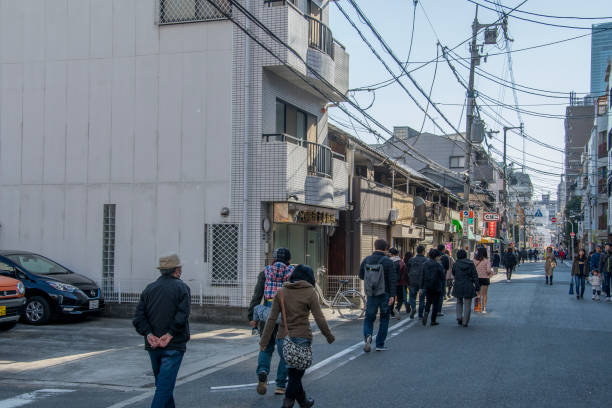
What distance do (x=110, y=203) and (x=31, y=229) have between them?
97.4 inches

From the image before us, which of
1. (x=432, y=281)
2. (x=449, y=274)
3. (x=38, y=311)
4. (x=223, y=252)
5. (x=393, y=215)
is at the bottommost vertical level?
(x=38, y=311)

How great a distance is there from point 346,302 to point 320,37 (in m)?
7.46

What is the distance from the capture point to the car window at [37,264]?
14.8m

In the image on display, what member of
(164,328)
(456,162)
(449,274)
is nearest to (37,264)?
(164,328)

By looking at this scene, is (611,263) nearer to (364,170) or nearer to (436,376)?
(364,170)

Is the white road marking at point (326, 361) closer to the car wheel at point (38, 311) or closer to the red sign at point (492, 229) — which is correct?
the car wheel at point (38, 311)

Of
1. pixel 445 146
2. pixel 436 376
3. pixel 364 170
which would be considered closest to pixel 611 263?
pixel 364 170

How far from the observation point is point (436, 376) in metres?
8.50

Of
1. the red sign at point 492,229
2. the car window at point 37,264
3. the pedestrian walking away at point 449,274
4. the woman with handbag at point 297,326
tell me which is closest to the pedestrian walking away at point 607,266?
the pedestrian walking away at point 449,274

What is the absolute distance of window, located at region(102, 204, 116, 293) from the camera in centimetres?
1642

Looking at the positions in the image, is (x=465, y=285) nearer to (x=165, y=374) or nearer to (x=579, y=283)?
(x=165, y=374)

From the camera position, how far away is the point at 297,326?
650 cm

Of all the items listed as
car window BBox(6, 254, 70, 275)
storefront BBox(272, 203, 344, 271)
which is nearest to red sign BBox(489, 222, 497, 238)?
storefront BBox(272, 203, 344, 271)

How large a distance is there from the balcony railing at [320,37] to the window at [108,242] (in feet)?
22.9
